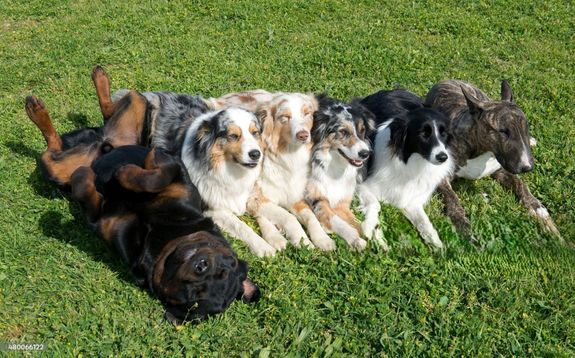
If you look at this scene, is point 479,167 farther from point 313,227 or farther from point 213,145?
point 213,145

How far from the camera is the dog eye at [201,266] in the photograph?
3.81m

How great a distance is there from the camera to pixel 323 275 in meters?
4.73

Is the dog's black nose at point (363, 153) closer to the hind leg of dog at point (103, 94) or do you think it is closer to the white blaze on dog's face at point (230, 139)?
the white blaze on dog's face at point (230, 139)

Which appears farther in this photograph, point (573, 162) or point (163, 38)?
point (163, 38)

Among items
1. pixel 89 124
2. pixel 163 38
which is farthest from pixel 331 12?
pixel 89 124

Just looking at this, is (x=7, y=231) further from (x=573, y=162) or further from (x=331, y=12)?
(x=331, y=12)

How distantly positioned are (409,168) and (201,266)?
9.55 feet

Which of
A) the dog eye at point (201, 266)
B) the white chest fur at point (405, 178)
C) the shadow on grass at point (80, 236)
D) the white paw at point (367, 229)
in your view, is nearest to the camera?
the dog eye at point (201, 266)

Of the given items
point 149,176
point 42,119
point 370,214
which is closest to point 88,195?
point 149,176

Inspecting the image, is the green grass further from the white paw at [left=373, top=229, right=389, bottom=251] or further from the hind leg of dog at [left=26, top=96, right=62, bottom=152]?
the hind leg of dog at [left=26, top=96, right=62, bottom=152]

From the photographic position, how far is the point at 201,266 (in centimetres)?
383

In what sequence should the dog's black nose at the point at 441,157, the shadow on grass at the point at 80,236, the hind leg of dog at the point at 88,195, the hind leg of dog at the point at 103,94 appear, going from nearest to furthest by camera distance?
the hind leg of dog at the point at 88,195, the shadow on grass at the point at 80,236, the dog's black nose at the point at 441,157, the hind leg of dog at the point at 103,94

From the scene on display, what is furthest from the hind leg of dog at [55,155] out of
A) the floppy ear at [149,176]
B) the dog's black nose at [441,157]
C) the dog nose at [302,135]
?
the dog's black nose at [441,157]

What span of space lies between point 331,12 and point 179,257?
7.99 m
